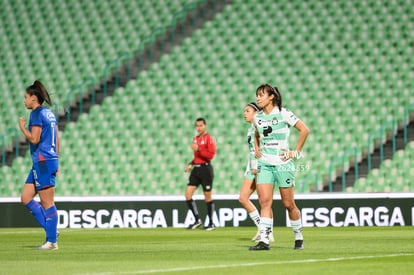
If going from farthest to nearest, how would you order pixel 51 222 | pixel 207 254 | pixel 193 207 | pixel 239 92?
pixel 239 92
pixel 193 207
pixel 51 222
pixel 207 254

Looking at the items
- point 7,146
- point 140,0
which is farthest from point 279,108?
point 140,0

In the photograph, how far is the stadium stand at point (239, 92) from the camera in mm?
23750

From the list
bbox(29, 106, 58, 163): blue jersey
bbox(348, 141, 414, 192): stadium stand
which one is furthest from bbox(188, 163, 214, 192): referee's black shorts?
bbox(29, 106, 58, 163): blue jersey

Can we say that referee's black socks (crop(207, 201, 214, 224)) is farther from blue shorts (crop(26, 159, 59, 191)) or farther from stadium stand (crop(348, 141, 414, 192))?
blue shorts (crop(26, 159, 59, 191))

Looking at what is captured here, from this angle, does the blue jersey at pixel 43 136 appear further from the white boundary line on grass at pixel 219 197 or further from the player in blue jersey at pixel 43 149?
the white boundary line on grass at pixel 219 197

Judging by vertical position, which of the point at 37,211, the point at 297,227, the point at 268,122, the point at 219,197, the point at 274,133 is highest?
the point at 268,122

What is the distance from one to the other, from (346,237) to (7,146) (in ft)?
41.9

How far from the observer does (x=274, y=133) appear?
38.9 ft

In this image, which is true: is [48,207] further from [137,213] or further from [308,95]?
[308,95]

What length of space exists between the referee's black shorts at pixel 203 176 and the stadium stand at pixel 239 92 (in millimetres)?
3638

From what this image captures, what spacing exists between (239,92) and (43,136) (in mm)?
13445

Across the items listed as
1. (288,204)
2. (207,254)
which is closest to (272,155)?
(288,204)

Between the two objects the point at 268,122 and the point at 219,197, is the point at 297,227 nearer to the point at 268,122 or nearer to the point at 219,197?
the point at 268,122

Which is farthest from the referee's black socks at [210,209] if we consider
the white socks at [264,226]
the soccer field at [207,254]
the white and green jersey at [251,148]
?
the white socks at [264,226]
